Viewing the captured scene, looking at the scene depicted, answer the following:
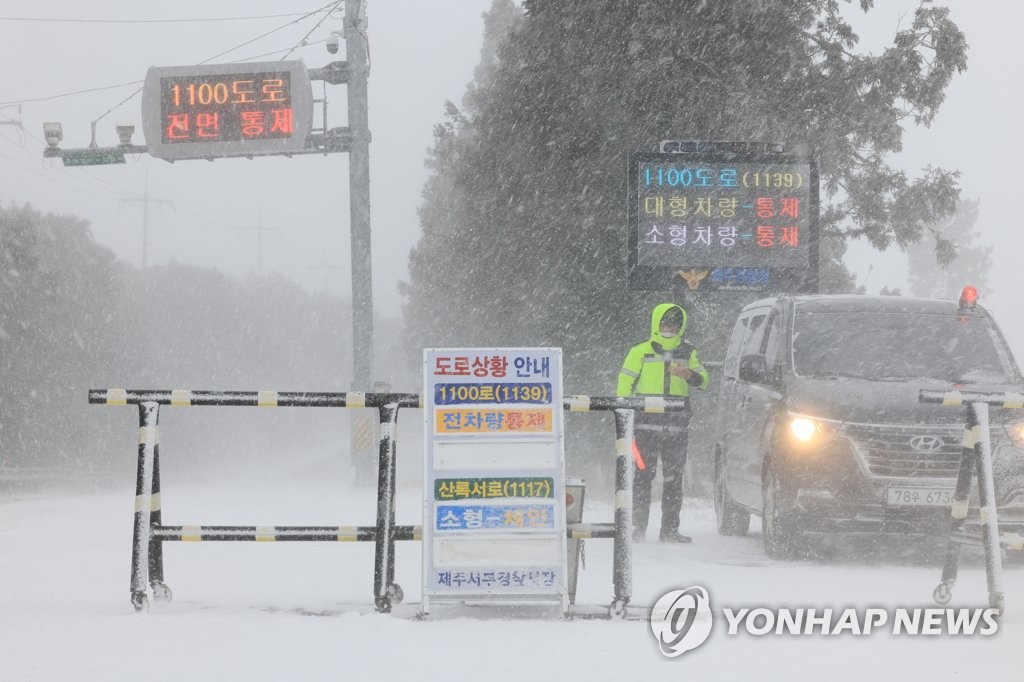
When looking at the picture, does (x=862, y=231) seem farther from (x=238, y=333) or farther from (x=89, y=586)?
(x=238, y=333)

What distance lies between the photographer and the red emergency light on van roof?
992cm

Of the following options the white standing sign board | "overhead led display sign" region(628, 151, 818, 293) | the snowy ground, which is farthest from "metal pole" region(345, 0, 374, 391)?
the white standing sign board

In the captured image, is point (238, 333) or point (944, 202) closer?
point (944, 202)

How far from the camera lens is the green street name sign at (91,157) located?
26312mm

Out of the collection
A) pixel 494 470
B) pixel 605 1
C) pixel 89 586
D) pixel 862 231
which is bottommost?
pixel 89 586

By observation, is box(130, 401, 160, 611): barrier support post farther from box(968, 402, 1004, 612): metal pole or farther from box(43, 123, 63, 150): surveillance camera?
box(43, 123, 63, 150): surveillance camera

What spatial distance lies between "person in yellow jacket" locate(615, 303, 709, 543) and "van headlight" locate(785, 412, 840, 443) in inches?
56.6

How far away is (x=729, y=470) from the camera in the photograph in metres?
11.8

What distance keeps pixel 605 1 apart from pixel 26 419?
27345 mm

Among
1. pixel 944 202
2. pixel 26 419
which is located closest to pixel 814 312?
pixel 944 202

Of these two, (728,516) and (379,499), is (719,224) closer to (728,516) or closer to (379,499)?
(728,516)

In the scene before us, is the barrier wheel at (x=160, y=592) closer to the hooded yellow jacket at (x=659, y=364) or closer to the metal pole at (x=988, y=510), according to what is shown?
the metal pole at (x=988, y=510)

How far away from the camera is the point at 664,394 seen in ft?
36.1

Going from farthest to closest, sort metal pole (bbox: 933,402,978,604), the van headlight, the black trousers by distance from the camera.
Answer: the black trousers, the van headlight, metal pole (bbox: 933,402,978,604)
